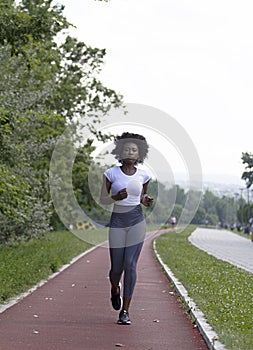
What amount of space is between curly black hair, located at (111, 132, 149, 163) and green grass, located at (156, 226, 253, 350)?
2267mm

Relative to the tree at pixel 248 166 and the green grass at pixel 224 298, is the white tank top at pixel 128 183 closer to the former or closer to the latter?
the green grass at pixel 224 298

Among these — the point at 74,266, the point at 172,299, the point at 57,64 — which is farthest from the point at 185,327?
the point at 57,64

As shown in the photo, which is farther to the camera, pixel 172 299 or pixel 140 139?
pixel 172 299

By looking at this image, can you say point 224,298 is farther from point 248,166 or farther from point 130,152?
point 248,166

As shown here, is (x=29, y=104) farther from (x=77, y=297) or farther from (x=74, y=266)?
(x=77, y=297)

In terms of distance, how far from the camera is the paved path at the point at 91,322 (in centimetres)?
902

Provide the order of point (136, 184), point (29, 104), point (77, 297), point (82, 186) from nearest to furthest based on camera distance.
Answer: point (136, 184) < point (77, 297) < point (29, 104) < point (82, 186)

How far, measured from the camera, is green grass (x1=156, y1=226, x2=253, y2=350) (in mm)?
9203

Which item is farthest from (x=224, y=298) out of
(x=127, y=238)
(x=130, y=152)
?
(x=130, y=152)

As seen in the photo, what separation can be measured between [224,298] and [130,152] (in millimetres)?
3936

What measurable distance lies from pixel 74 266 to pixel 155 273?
11.6ft

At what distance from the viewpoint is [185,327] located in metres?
10.7

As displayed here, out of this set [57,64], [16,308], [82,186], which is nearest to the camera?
[16,308]

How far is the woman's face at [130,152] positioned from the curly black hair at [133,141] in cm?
7
